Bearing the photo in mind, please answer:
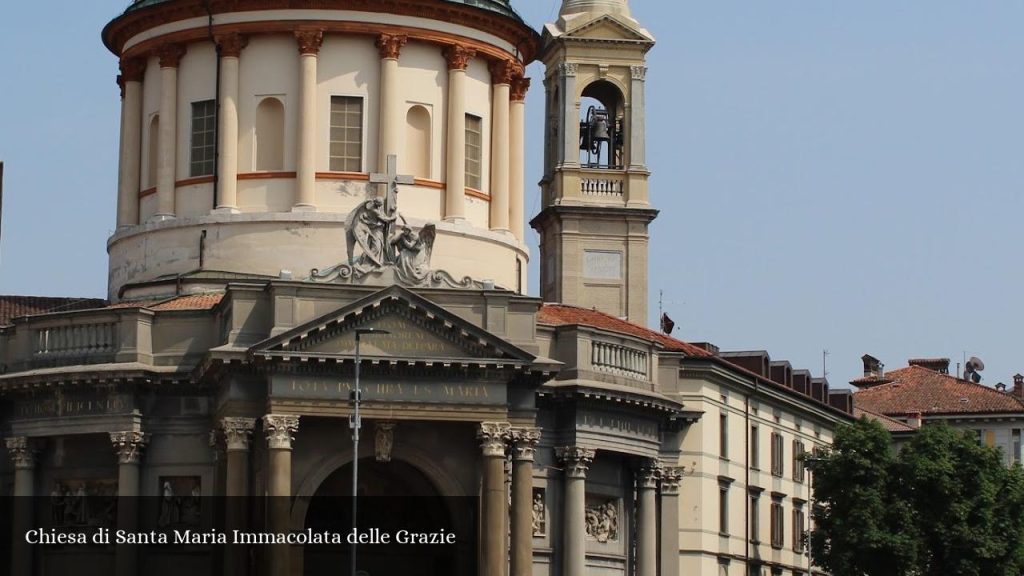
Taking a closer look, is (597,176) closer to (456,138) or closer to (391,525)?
(456,138)

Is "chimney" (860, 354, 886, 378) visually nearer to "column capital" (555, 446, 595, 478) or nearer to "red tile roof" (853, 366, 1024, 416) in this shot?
"red tile roof" (853, 366, 1024, 416)

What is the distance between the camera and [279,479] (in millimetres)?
76875

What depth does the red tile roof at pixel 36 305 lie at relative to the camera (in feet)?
298

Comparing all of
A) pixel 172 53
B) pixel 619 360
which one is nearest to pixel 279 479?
pixel 619 360

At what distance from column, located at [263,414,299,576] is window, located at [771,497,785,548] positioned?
2947 cm

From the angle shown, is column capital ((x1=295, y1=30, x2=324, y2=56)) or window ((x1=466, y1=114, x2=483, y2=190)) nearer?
column capital ((x1=295, y1=30, x2=324, y2=56))

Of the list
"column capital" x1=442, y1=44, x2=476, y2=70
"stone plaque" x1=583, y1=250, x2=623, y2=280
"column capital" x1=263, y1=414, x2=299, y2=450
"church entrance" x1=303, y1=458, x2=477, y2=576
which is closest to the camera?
"column capital" x1=263, y1=414, x2=299, y2=450

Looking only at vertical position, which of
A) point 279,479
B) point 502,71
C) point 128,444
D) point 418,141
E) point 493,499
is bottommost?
point 493,499

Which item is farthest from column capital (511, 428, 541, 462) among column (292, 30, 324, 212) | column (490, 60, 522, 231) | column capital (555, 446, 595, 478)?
column (490, 60, 522, 231)

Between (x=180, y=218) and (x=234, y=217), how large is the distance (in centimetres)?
224

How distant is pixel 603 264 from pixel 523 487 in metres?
28.0

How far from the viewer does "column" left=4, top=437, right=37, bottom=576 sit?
82.2 meters

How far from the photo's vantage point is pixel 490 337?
7831 centimetres

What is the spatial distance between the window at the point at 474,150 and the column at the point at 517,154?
1.77 m
